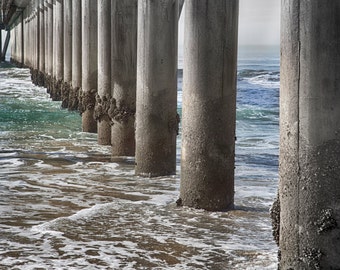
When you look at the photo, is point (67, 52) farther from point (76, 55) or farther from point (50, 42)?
point (50, 42)

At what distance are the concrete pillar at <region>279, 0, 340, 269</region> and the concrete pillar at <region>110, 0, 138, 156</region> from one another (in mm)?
5063

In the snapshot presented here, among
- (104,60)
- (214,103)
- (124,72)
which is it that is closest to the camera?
(214,103)

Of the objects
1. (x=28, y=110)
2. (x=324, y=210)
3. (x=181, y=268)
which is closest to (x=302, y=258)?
(x=324, y=210)

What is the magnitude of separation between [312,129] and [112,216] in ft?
8.45

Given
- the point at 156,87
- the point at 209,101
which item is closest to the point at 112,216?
the point at 209,101

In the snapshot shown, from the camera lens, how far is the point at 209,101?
6.04m

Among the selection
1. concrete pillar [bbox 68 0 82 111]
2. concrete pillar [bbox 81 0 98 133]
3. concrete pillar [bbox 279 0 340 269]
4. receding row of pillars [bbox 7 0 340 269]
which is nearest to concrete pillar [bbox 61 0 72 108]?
concrete pillar [bbox 68 0 82 111]

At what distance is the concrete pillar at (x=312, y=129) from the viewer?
3.81m

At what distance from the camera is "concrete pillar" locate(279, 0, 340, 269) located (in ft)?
12.5

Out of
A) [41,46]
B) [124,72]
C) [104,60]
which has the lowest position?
[124,72]

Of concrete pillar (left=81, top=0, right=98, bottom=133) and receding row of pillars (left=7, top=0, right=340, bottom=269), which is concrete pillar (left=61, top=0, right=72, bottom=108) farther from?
receding row of pillars (left=7, top=0, right=340, bottom=269)

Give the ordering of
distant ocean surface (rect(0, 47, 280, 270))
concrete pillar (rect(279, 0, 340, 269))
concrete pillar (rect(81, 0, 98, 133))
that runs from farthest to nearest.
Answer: concrete pillar (rect(81, 0, 98, 133))
distant ocean surface (rect(0, 47, 280, 270))
concrete pillar (rect(279, 0, 340, 269))

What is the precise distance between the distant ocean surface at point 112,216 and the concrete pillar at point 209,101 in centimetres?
24

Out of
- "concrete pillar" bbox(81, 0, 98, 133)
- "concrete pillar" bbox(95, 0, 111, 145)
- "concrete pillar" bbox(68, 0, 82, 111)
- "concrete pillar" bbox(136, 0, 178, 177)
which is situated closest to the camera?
"concrete pillar" bbox(136, 0, 178, 177)
